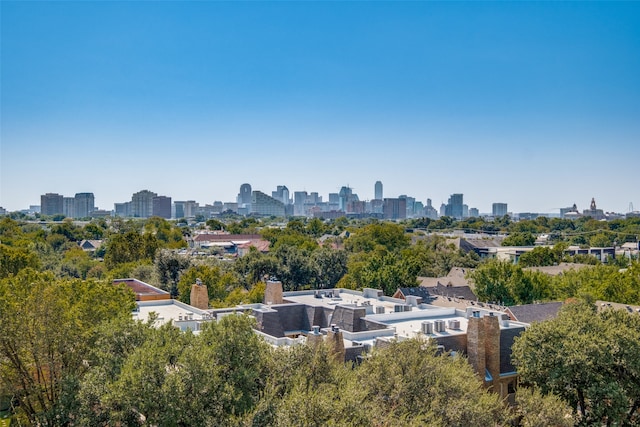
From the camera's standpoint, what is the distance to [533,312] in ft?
131

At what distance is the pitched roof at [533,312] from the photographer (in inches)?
1531

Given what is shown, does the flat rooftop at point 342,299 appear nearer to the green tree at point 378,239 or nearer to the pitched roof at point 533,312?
the pitched roof at point 533,312

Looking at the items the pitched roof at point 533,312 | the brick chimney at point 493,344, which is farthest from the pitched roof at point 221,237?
the brick chimney at point 493,344

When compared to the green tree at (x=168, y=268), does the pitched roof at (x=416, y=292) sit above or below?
below

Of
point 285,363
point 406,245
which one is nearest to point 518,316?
point 285,363

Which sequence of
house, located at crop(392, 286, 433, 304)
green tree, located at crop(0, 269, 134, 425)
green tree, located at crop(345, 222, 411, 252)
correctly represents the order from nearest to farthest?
green tree, located at crop(0, 269, 134, 425)
house, located at crop(392, 286, 433, 304)
green tree, located at crop(345, 222, 411, 252)

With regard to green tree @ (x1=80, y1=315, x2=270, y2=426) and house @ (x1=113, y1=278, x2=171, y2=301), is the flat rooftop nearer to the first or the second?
house @ (x1=113, y1=278, x2=171, y2=301)

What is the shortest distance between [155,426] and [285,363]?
4486 millimetres

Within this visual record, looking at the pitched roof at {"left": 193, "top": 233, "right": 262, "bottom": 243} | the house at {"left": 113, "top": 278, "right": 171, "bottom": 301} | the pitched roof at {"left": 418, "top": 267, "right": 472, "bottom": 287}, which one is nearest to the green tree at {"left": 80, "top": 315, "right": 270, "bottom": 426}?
the house at {"left": 113, "top": 278, "right": 171, "bottom": 301}

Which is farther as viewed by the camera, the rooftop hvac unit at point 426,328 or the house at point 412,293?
the house at point 412,293

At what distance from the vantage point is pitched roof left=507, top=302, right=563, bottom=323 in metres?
38.9

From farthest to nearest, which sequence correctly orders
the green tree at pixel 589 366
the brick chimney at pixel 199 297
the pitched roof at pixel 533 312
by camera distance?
the pitched roof at pixel 533 312 → the brick chimney at pixel 199 297 → the green tree at pixel 589 366

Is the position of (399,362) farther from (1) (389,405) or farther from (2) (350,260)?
(2) (350,260)

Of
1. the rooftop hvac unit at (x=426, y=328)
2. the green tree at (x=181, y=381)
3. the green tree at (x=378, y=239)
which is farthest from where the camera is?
the green tree at (x=378, y=239)
